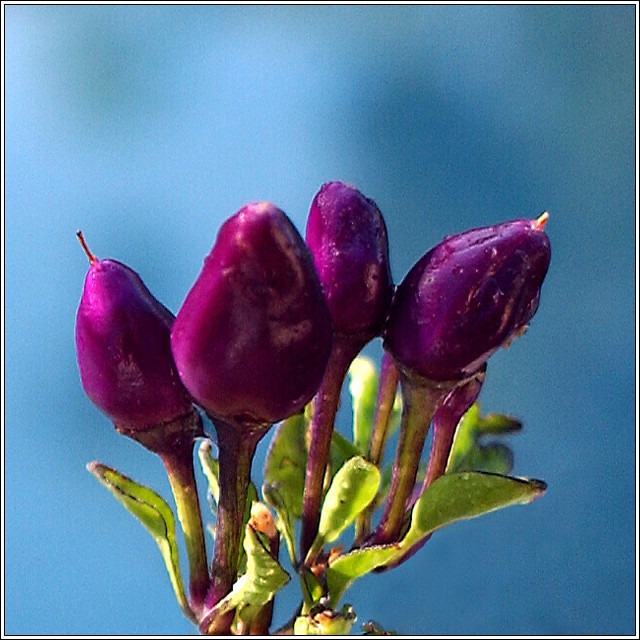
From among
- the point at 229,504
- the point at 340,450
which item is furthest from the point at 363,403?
the point at 229,504

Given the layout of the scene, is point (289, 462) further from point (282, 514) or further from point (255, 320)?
point (255, 320)

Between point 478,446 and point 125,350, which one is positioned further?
point 478,446

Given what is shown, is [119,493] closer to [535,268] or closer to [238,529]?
[238,529]

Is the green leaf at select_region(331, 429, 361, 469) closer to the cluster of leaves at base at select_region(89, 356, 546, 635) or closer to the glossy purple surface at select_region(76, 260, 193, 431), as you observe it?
the cluster of leaves at base at select_region(89, 356, 546, 635)

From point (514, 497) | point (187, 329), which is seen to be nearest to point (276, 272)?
point (187, 329)

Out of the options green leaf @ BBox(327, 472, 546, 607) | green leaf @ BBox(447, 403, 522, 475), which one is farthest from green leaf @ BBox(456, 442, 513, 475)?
green leaf @ BBox(327, 472, 546, 607)

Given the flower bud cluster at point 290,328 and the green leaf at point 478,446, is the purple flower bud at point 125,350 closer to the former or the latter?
the flower bud cluster at point 290,328

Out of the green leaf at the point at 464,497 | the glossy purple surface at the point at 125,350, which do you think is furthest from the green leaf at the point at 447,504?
the glossy purple surface at the point at 125,350
